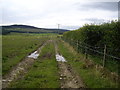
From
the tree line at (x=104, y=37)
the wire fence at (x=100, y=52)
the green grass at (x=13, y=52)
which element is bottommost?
the green grass at (x=13, y=52)

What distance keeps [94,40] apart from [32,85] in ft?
35.2

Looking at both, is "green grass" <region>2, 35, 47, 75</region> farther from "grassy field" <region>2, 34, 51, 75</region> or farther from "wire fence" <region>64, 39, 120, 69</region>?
"wire fence" <region>64, 39, 120, 69</region>

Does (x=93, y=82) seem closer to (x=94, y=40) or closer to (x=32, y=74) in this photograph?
(x=32, y=74)

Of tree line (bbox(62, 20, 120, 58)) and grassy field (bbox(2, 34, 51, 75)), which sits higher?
tree line (bbox(62, 20, 120, 58))

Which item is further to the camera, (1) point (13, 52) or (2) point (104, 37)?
(1) point (13, 52)

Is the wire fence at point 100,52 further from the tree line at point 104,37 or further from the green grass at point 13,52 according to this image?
the green grass at point 13,52

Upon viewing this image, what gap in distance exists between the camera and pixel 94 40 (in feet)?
60.3

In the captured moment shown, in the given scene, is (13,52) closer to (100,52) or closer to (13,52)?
(13,52)

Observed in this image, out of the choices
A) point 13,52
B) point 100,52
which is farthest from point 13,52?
point 100,52

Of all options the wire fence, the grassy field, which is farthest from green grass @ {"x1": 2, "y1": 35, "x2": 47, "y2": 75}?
the wire fence

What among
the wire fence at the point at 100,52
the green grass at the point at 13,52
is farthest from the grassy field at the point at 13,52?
the wire fence at the point at 100,52

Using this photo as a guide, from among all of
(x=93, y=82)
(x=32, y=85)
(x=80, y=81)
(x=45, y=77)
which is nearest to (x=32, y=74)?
(x=45, y=77)

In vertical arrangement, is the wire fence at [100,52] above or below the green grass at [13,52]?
above

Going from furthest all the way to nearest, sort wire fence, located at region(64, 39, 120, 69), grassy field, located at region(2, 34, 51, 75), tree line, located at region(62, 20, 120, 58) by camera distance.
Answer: grassy field, located at region(2, 34, 51, 75), wire fence, located at region(64, 39, 120, 69), tree line, located at region(62, 20, 120, 58)
